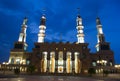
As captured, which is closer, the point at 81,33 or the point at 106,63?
the point at 106,63

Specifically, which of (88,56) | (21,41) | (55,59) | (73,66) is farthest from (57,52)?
(21,41)

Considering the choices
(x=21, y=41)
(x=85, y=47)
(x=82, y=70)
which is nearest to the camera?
(x=82, y=70)

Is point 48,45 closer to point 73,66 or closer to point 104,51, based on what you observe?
point 73,66

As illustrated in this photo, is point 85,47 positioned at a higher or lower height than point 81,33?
lower

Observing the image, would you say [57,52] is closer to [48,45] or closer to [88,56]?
[48,45]

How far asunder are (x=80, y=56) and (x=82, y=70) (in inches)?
307

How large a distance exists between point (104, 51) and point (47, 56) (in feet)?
112

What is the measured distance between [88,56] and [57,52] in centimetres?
1813

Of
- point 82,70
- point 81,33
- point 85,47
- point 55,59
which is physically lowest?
point 82,70

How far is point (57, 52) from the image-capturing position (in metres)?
88.2

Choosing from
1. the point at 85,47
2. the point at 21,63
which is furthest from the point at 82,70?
the point at 21,63

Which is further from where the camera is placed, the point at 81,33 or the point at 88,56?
the point at 81,33

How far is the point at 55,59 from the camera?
8731 cm

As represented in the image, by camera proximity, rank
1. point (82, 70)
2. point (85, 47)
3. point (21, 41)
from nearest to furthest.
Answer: point (82, 70), point (85, 47), point (21, 41)
